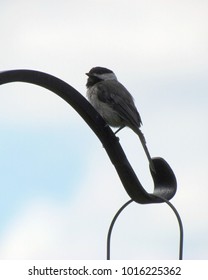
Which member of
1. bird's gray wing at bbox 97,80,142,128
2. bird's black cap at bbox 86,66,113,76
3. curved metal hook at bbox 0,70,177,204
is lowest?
curved metal hook at bbox 0,70,177,204

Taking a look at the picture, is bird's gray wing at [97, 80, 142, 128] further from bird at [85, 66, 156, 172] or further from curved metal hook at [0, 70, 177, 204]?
curved metal hook at [0, 70, 177, 204]

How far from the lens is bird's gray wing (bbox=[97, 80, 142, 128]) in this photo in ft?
20.5

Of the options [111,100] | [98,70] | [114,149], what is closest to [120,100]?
[111,100]

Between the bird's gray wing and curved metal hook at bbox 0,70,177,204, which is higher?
the bird's gray wing

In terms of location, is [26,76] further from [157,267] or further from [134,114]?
[134,114]

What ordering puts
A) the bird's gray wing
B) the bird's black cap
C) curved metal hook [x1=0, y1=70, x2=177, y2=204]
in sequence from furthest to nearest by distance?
1. the bird's black cap
2. the bird's gray wing
3. curved metal hook [x1=0, y1=70, x2=177, y2=204]

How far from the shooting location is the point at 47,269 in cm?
448

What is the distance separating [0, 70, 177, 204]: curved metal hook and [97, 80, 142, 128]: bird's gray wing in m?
2.68

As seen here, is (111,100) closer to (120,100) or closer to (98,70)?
(120,100)

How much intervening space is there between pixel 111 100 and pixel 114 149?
3206 millimetres

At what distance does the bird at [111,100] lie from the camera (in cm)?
632

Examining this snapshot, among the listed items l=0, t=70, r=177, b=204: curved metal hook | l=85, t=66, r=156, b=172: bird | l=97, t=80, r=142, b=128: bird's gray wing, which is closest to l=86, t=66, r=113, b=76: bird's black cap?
l=85, t=66, r=156, b=172: bird

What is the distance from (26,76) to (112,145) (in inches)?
29.9

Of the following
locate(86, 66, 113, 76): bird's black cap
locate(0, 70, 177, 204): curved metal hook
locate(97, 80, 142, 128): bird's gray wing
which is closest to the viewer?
locate(0, 70, 177, 204): curved metal hook
